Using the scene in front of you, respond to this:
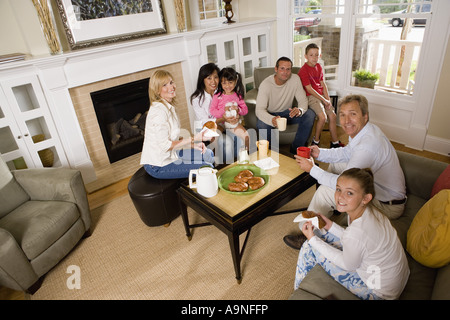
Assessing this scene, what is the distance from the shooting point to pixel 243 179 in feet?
6.51

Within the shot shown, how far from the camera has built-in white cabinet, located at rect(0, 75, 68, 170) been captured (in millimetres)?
2443

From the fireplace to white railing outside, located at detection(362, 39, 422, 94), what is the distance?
2.53m

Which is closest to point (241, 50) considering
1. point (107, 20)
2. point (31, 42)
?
point (107, 20)

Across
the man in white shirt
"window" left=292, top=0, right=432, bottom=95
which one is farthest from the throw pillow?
"window" left=292, top=0, right=432, bottom=95

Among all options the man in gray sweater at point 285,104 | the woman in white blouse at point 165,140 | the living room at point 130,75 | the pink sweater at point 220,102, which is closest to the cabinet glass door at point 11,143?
the living room at point 130,75

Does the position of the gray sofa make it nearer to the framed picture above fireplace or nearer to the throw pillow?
the throw pillow

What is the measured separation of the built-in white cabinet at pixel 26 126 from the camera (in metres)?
2.44

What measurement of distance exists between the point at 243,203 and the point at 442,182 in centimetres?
112

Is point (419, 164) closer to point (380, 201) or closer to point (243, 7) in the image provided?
point (380, 201)

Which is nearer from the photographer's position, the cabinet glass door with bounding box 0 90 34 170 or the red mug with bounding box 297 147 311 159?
the red mug with bounding box 297 147 311 159

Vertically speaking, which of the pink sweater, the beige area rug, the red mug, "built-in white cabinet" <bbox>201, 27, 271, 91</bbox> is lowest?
the beige area rug
